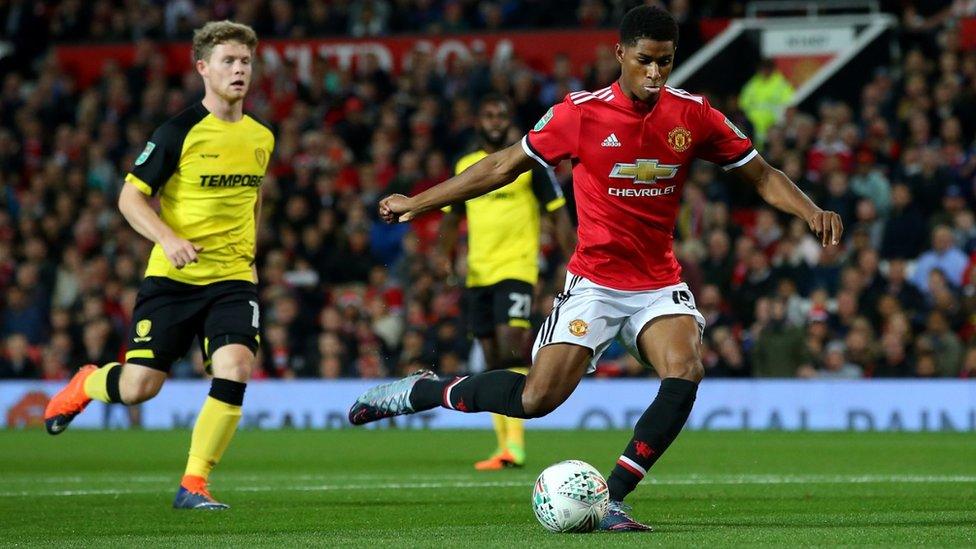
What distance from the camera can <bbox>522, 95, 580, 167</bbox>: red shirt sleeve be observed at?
741 cm

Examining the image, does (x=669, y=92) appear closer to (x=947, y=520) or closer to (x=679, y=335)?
(x=679, y=335)

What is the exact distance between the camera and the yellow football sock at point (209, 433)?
→ 8.55 metres

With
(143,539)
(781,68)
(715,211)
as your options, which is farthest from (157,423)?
(143,539)

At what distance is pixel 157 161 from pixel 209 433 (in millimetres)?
1471

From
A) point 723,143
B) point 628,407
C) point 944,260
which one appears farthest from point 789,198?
point 944,260

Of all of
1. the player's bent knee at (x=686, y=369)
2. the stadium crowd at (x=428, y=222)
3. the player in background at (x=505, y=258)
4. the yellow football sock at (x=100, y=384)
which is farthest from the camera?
the stadium crowd at (x=428, y=222)

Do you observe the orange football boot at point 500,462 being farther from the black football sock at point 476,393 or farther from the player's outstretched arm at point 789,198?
the player's outstretched arm at point 789,198

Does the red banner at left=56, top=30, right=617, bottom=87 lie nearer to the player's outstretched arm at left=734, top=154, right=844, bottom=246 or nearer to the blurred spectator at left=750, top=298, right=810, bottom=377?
the blurred spectator at left=750, top=298, right=810, bottom=377

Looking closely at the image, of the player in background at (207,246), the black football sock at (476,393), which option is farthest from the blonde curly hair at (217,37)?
the black football sock at (476,393)

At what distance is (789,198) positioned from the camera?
7.52 m

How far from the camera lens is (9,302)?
19750 mm

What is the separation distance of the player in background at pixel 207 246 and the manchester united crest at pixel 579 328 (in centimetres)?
202

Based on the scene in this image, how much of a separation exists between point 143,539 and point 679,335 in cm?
255

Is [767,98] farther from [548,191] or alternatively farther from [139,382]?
[139,382]
